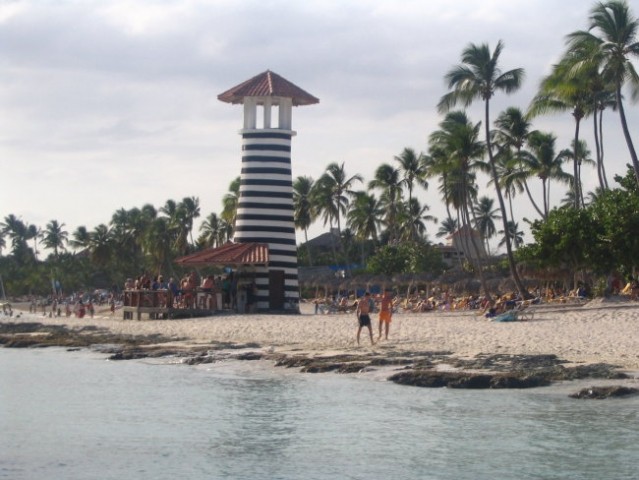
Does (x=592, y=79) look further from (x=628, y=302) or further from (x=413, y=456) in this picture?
(x=413, y=456)

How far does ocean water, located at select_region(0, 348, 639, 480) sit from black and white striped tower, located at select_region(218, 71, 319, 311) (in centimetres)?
1702

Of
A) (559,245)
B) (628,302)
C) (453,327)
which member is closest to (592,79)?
(559,245)

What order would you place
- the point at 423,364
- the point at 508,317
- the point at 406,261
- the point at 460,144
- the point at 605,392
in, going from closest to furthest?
1. the point at 605,392
2. the point at 423,364
3. the point at 508,317
4. the point at 460,144
5. the point at 406,261

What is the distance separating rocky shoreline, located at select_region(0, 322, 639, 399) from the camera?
2069 centimetres

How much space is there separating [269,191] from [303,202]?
38174mm

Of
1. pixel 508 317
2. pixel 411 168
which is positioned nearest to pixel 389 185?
pixel 411 168

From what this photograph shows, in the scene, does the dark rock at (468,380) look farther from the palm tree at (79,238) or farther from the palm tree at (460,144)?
the palm tree at (79,238)

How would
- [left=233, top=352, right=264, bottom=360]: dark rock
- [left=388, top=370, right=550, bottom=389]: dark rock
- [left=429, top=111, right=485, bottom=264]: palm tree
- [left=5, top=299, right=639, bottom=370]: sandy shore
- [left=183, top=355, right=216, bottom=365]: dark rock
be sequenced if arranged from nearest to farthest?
[left=388, top=370, right=550, bottom=389]: dark rock
[left=5, top=299, right=639, bottom=370]: sandy shore
[left=233, top=352, right=264, bottom=360]: dark rock
[left=183, top=355, right=216, bottom=365]: dark rock
[left=429, top=111, right=485, bottom=264]: palm tree

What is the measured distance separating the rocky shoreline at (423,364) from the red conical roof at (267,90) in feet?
37.7

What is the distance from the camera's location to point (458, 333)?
29000 mm

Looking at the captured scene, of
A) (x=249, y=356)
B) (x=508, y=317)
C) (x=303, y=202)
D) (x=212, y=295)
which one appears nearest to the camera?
(x=249, y=356)

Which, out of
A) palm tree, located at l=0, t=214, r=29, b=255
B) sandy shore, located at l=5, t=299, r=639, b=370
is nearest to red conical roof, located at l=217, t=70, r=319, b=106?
sandy shore, located at l=5, t=299, r=639, b=370

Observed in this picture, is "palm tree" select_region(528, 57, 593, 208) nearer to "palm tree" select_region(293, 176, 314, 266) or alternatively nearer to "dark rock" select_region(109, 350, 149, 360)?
"dark rock" select_region(109, 350, 149, 360)

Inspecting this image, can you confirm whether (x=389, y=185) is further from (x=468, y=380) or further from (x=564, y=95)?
(x=468, y=380)
